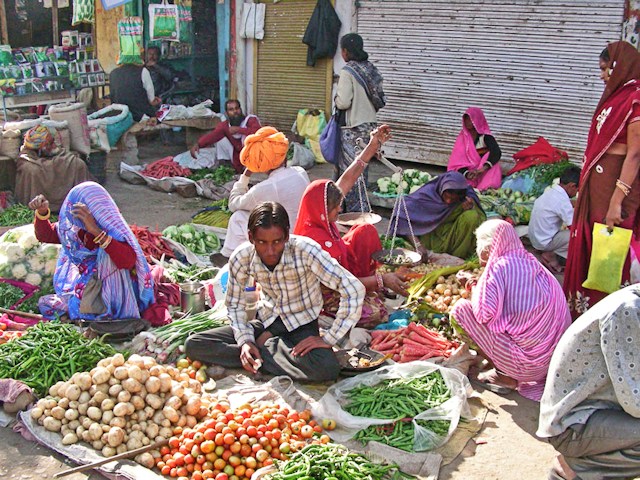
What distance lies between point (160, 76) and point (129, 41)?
4.33 feet

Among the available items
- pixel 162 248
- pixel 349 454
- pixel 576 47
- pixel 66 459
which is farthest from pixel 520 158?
pixel 66 459

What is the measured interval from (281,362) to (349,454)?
905 millimetres

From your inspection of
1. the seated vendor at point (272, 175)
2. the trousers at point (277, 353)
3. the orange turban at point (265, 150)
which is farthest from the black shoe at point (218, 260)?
the trousers at point (277, 353)

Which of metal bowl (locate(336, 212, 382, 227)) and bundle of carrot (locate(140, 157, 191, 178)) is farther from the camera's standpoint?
bundle of carrot (locate(140, 157, 191, 178))

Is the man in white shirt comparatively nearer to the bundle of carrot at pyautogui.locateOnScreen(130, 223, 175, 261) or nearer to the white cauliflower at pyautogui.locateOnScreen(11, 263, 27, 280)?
the bundle of carrot at pyautogui.locateOnScreen(130, 223, 175, 261)

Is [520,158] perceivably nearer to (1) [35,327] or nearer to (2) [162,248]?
(2) [162,248]

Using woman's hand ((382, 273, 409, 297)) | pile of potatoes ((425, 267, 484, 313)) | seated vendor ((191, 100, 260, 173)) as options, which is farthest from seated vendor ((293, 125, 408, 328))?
seated vendor ((191, 100, 260, 173))

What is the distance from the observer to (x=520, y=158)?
744 centimetres

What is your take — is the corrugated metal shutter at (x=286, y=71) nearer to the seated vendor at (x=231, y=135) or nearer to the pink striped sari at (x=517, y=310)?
the seated vendor at (x=231, y=135)

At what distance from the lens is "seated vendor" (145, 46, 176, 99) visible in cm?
1011

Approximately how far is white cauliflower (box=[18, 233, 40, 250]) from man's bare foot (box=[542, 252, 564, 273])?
14.0ft

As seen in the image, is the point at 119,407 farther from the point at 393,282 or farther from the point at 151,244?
the point at 151,244

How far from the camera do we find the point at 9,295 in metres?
4.47

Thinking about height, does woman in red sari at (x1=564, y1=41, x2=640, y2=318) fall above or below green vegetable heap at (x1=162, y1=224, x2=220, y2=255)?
above
